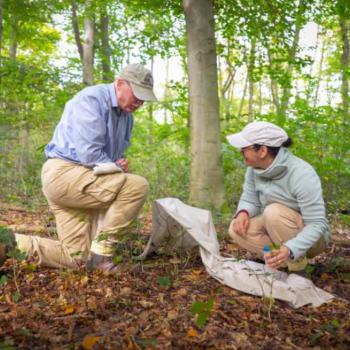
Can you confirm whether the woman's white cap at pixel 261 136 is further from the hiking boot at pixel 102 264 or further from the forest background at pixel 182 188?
the hiking boot at pixel 102 264

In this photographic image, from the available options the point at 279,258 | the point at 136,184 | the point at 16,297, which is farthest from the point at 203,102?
the point at 16,297

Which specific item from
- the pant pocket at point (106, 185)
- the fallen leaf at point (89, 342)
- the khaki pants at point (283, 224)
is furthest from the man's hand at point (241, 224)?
the fallen leaf at point (89, 342)

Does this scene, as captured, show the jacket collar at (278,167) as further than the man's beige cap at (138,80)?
No

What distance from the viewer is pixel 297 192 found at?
3186 millimetres

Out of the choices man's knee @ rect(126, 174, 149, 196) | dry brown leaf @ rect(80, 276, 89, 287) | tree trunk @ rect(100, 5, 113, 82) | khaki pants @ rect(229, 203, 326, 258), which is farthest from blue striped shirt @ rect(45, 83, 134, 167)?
tree trunk @ rect(100, 5, 113, 82)

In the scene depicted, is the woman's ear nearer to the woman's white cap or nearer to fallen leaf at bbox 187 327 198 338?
the woman's white cap

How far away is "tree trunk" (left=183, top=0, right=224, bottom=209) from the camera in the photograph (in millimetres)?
5898

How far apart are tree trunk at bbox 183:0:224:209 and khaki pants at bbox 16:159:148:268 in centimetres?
242

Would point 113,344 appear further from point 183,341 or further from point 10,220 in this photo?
point 10,220

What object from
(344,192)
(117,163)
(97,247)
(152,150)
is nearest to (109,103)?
(117,163)

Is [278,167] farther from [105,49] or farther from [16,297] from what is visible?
[105,49]

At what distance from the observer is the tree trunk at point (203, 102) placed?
5898 millimetres

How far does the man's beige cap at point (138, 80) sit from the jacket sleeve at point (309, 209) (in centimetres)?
146

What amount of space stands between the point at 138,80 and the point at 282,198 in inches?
62.3
